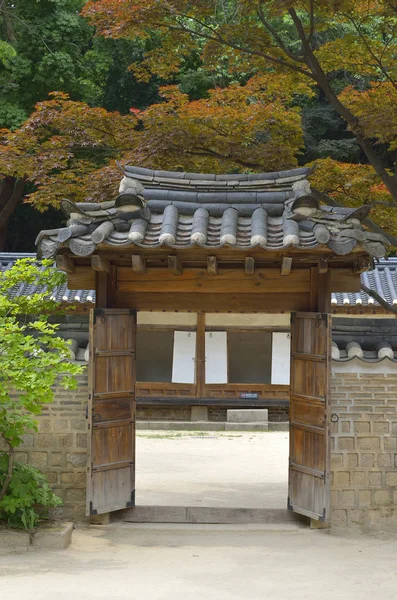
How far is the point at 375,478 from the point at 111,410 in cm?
292

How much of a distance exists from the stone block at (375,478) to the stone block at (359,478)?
6 centimetres

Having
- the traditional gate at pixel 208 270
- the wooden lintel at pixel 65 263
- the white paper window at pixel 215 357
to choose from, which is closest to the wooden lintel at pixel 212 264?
the traditional gate at pixel 208 270

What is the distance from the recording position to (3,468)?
25.8ft

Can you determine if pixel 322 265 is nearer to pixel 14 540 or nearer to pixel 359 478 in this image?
pixel 359 478

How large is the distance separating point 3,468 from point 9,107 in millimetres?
15680

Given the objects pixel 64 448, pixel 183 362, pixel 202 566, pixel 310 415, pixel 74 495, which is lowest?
pixel 202 566

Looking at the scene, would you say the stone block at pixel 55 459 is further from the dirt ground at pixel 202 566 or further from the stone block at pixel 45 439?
the dirt ground at pixel 202 566

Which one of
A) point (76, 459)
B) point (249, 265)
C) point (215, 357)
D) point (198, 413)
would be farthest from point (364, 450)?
point (215, 357)

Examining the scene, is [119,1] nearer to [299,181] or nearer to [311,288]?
[299,181]

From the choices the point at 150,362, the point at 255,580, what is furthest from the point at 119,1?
the point at 150,362

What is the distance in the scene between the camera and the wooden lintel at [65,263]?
822 centimetres

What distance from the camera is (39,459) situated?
873 centimetres

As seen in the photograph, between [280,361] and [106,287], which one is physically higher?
[106,287]

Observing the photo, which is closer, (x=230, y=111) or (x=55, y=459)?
(x=55, y=459)
